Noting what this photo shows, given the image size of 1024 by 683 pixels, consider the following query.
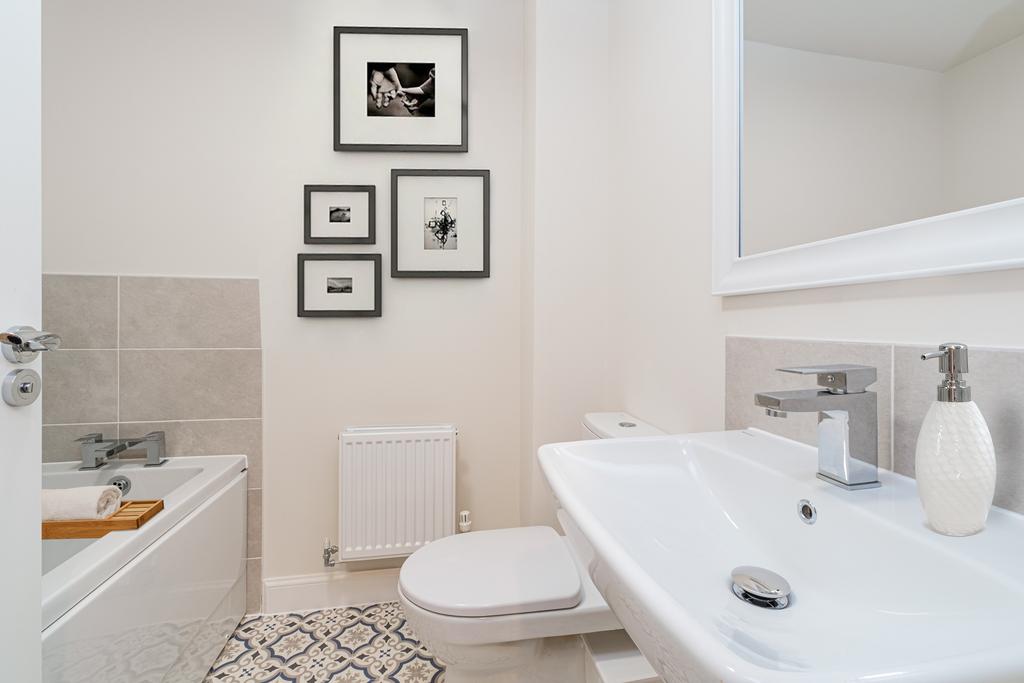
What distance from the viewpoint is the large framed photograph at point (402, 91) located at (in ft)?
5.28

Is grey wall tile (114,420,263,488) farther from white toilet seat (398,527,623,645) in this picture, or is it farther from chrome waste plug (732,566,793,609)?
chrome waste plug (732,566,793,609)

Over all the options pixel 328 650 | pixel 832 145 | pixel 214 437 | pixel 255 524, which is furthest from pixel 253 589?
pixel 832 145

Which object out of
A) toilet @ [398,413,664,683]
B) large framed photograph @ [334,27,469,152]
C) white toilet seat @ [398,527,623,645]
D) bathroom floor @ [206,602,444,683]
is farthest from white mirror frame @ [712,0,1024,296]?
bathroom floor @ [206,602,444,683]

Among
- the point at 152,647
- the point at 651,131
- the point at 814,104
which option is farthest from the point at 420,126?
the point at 152,647

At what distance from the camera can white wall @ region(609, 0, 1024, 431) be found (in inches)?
21.5

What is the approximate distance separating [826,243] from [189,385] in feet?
6.21

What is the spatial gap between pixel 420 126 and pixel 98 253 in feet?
4.00

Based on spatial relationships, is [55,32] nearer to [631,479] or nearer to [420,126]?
[420,126]

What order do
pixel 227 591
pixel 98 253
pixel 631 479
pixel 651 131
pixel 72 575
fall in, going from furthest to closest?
1. pixel 98 253
2. pixel 227 591
3. pixel 651 131
4. pixel 72 575
5. pixel 631 479

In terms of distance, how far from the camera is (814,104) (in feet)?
2.40

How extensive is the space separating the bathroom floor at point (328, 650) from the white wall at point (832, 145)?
151 centimetres

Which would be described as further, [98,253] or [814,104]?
[98,253]

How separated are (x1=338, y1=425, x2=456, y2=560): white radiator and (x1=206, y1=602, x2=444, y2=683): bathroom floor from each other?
23 centimetres

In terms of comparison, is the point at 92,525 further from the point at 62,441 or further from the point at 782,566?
the point at 782,566
